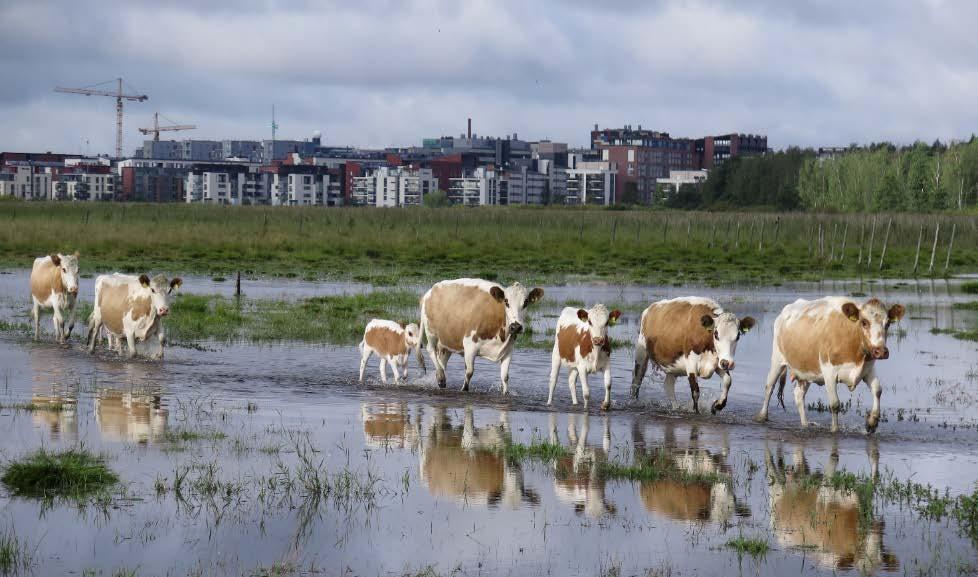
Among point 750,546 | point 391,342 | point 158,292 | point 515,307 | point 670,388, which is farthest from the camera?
point 158,292

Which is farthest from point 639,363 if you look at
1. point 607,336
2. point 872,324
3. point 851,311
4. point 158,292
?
point 158,292

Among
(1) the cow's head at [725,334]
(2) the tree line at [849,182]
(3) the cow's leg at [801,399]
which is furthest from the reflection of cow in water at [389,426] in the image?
(2) the tree line at [849,182]

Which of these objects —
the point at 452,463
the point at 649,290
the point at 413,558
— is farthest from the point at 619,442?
the point at 649,290

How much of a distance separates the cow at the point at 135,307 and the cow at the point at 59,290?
215 cm

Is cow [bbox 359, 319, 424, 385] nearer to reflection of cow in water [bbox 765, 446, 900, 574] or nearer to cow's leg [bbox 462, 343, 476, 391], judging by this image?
cow's leg [bbox 462, 343, 476, 391]

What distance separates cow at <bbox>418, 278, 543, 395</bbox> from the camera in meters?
19.3

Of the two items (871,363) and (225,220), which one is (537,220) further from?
(871,363)

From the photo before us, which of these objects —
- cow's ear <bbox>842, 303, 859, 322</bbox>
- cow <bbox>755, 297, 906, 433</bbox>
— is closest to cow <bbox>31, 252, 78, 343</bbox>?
cow <bbox>755, 297, 906, 433</bbox>

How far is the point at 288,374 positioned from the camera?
68.1ft

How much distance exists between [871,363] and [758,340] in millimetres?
11589

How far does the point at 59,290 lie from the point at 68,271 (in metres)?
0.43

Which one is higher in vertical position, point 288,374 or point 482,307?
point 482,307

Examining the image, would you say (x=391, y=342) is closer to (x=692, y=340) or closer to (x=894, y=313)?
(x=692, y=340)

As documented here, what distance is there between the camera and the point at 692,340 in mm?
18156
